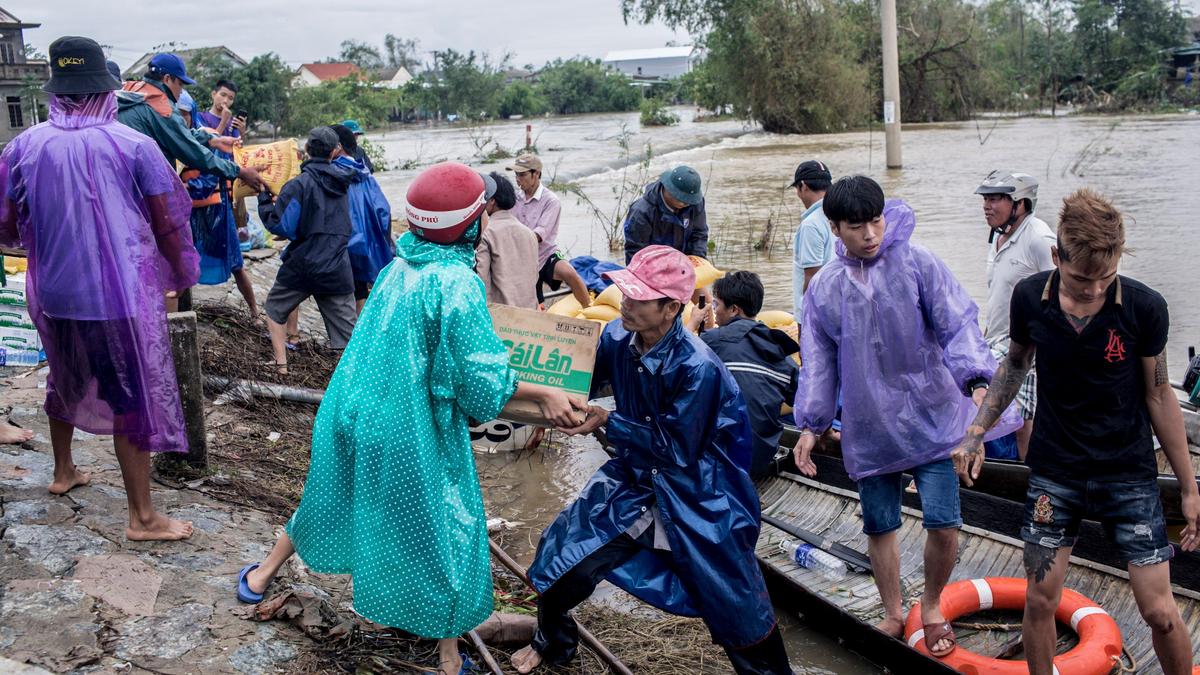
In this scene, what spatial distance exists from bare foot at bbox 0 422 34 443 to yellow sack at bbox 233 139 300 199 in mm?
3144

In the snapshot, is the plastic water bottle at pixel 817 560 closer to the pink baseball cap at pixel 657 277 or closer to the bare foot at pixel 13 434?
the pink baseball cap at pixel 657 277

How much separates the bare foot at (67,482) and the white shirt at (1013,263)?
4506 mm

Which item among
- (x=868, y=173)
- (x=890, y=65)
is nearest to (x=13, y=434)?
(x=890, y=65)

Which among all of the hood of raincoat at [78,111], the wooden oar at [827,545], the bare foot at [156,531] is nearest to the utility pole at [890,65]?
the wooden oar at [827,545]

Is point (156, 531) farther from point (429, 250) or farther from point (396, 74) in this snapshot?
point (396, 74)

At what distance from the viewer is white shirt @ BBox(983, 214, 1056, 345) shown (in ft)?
18.2

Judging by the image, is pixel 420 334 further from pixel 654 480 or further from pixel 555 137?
pixel 555 137

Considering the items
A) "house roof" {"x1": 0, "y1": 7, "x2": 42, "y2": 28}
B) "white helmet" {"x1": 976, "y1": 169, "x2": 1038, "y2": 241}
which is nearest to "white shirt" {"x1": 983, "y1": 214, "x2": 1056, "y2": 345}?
"white helmet" {"x1": 976, "y1": 169, "x2": 1038, "y2": 241}

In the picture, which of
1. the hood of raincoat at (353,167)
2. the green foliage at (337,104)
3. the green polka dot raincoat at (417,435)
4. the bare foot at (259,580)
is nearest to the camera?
the green polka dot raincoat at (417,435)

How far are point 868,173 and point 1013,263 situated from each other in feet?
65.9

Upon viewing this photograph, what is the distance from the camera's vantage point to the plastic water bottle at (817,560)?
5070 mm

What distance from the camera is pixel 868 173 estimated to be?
82.0 ft

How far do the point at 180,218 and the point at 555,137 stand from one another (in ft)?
143

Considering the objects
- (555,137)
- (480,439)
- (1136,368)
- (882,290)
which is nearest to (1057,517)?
(1136,368)
